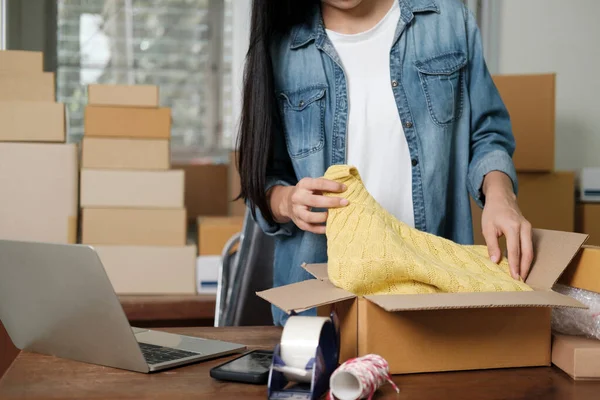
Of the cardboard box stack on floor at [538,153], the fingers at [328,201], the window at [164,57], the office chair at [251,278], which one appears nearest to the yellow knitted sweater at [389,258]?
the fingers at [328,201]

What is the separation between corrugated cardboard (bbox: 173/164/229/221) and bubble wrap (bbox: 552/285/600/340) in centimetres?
255

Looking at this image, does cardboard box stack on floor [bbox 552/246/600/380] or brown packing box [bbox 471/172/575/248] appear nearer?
cardboard box stack on floor [bbox 552/246/600/380]

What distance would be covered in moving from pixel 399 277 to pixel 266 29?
67 cm

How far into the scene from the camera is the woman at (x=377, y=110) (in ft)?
4.32

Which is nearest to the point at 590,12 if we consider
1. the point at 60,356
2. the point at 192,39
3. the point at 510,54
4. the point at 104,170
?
the point at 510,54

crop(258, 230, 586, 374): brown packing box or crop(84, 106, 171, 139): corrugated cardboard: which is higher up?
crop(84, 106, 171, 139): corrugated cardboard

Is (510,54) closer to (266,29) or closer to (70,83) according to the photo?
(266,29)

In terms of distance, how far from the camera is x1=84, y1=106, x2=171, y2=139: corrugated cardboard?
235cm

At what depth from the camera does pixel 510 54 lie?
2.73m

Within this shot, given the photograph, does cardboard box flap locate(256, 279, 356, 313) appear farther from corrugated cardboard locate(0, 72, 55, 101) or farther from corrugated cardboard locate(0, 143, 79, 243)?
corrugated cardboard locate(0, 72, 55, 101)

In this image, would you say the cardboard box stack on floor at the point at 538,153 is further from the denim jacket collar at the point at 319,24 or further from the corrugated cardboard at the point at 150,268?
the denim jacket collar at the point at 319,24

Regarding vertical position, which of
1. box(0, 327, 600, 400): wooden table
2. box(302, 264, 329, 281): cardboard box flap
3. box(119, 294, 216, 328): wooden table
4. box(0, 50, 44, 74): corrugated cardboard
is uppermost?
box(0, 50, 44, 74): corrugated cardboard

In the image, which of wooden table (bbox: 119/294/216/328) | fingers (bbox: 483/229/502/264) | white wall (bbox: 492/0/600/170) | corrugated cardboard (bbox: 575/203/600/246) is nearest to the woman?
fingers (bbox: 483/229/502/264)

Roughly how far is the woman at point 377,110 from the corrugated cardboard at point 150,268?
1.08 m
